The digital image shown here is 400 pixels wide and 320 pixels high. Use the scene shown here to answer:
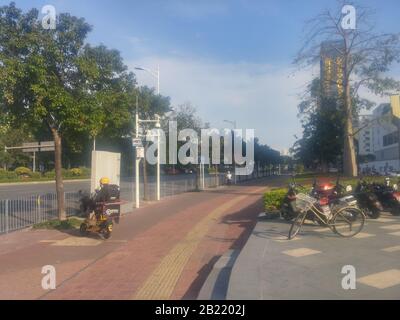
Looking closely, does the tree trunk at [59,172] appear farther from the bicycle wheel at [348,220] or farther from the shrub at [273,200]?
the bicycle wheel at [348,220]

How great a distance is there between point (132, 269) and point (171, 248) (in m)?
2.06

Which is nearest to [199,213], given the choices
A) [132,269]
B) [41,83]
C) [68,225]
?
[68,225]

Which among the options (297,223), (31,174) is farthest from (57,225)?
(31,174)

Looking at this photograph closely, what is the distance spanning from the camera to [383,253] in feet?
25.1

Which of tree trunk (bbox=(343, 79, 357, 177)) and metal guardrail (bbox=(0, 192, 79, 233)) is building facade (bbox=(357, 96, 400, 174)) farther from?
metal guardrail (bbox=(0, 192, 79, 233))

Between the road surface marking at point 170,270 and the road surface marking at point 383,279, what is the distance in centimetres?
266

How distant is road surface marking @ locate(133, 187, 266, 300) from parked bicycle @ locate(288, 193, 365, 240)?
2.26 meters

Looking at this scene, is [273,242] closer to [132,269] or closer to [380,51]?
[132,269]

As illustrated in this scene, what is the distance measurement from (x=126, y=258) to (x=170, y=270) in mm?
1442

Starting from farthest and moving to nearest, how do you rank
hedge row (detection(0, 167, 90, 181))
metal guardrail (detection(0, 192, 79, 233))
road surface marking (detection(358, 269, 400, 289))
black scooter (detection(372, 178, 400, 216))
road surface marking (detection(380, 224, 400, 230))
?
hedge row (detection(0, 167, 90, 181)) → metal guardrail (detection(0, 192, 79, 233)) → black scooter (detection(372, 178, 400, 216)) → road surface marking (detection(380, 224, 400, 230)) → road surface marking (detection(358, 269, 400, 289))

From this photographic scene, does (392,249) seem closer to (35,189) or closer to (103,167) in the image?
(103,167)

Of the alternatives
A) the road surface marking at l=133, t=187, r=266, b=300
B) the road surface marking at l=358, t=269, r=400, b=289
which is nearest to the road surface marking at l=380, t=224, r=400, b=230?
the road surface marking at l=358, t=269, r=400, b=289

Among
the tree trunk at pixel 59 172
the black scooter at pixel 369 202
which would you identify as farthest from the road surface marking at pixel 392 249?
the tree trunk at pixel 59 172

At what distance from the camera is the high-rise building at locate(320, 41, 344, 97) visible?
18.0m
